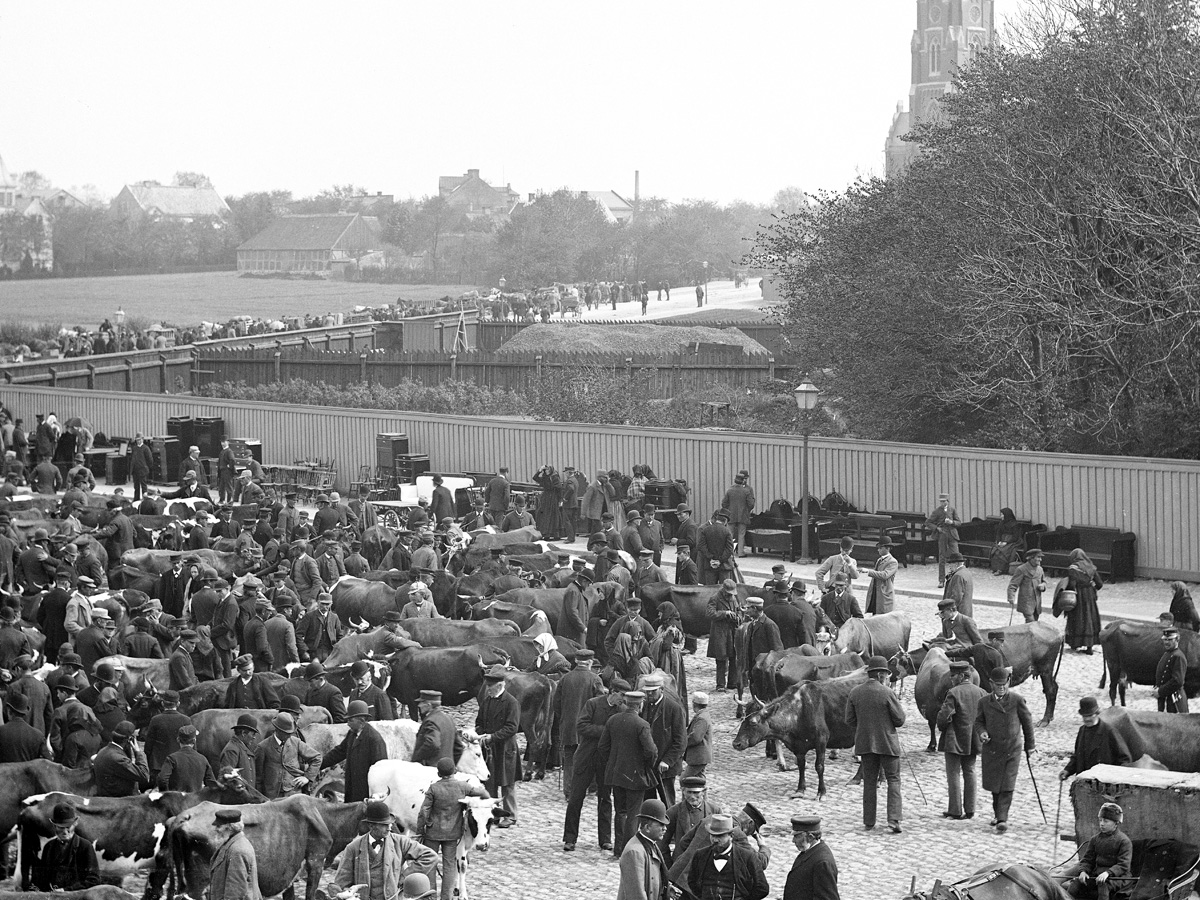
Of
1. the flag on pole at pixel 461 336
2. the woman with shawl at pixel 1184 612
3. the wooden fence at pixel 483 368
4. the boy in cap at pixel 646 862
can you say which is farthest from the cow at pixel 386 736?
the flag on pole at pixel 461 336

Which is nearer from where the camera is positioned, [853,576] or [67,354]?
[853,576]

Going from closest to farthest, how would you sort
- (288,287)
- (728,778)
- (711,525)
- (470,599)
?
(728,778) < (470,599) < (711,525) < (288,287)

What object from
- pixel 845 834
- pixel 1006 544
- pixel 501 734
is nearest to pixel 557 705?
pixel 501 734

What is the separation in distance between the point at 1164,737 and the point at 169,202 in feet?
603

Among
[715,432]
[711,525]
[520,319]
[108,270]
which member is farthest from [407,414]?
[108,270]

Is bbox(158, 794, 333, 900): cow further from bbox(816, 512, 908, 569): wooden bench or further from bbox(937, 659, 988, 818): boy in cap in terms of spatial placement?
bbox(816, 512, 908, 569): wooden bench

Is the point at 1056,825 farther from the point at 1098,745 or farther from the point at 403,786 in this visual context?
the point at 403,786

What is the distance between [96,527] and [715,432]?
1337 centimetres

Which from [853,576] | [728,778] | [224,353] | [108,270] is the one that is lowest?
[728,778]

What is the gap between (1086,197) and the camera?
34500 mm

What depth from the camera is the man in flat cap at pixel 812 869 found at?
11.8 metres

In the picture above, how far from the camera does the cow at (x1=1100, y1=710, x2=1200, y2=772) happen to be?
15539mm

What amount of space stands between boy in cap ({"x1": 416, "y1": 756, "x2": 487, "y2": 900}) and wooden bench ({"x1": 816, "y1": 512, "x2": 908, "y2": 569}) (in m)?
17.8

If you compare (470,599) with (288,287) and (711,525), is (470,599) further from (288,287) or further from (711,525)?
(288,287)
